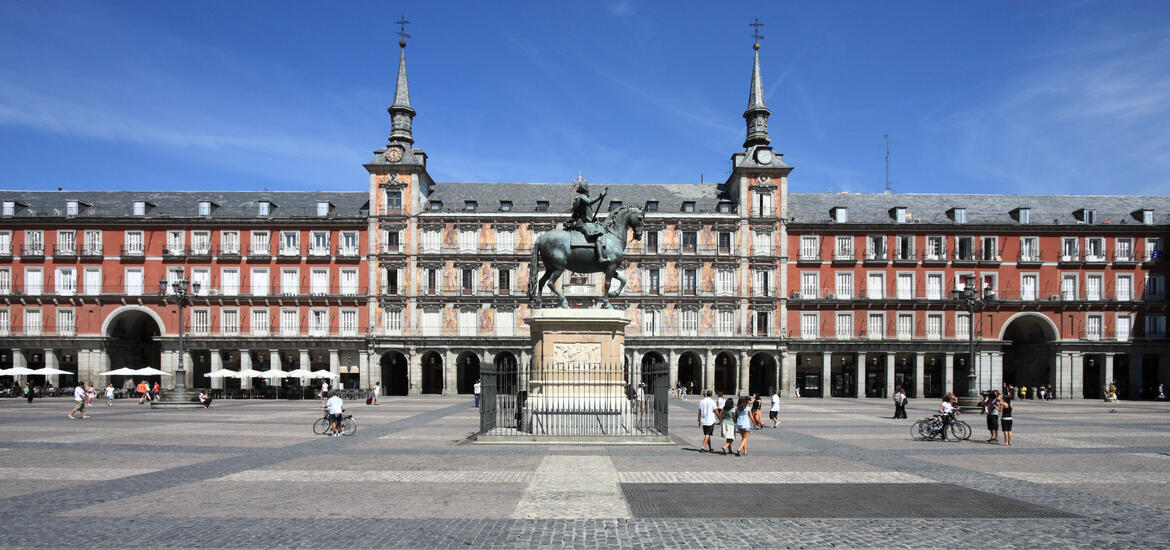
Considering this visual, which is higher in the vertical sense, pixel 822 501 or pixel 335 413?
pixel 822 501

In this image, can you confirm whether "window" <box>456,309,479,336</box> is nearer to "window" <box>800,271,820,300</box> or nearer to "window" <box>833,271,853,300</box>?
"window" <box>800,271,820,300</box>

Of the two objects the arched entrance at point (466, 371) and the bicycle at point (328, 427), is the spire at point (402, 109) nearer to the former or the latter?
the arched entrance at point (466, 371)

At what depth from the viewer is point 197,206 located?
6438 centimetres

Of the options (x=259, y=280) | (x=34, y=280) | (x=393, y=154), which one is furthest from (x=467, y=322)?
(x=34, y=280)

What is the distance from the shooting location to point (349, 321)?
202 ft

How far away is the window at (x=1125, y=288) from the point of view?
2387 inches

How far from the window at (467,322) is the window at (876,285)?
30.7m

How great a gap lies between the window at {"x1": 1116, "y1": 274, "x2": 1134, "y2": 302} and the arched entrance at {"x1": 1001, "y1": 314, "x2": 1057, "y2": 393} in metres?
5.84

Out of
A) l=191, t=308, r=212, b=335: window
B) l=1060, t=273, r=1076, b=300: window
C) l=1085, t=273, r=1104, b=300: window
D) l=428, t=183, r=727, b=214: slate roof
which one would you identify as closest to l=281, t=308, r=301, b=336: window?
l=191, t=308, r=212, b=335: window

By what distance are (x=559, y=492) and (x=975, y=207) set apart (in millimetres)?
62026

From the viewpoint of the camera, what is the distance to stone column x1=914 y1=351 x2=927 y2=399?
197 ft

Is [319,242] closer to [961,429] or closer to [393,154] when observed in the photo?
[393,154]

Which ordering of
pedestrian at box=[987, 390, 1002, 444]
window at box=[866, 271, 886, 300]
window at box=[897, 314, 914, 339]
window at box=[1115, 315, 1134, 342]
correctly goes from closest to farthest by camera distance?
Result: pedestrian at box=[987, 390, 1002, 444] < window at box=[1115, 315, 1134, 342] < window at box=[897, 314, 914, 339] < window at box=[866, 271, 886, 300]

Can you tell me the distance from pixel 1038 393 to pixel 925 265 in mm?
12536
